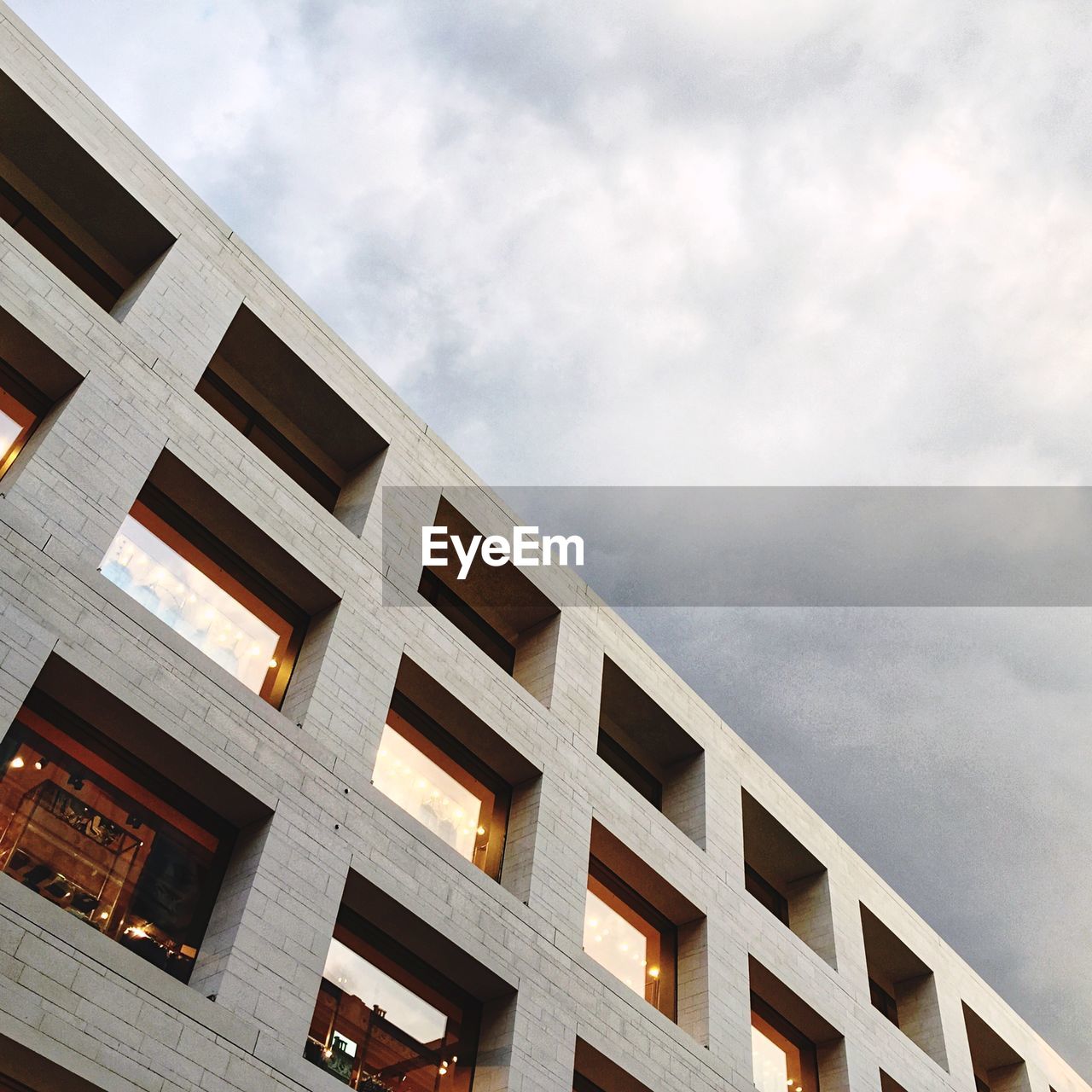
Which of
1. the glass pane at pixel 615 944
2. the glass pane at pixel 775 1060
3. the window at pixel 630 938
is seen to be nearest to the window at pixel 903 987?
the glass pane at pixel 775 1060

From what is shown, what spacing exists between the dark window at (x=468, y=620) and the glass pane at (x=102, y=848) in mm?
7596

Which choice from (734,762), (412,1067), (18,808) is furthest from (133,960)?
(734,762)

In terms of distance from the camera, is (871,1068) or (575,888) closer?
(575,888)

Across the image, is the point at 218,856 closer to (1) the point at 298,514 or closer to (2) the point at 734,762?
(1) the point at 298,514

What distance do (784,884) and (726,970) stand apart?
21.5 ft

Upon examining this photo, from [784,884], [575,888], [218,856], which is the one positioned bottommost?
[218,856]

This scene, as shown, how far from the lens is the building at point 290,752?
1448 centimetres

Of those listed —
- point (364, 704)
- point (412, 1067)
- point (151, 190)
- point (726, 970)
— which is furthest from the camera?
point (726, 970)

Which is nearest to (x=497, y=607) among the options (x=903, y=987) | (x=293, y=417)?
(x=293, y=417)

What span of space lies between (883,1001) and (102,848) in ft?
75.5

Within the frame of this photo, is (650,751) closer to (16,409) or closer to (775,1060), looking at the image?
(775,1060)

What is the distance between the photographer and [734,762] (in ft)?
89.6

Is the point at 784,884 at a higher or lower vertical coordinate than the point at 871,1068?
higher

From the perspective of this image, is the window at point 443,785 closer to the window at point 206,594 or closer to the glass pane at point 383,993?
the window at point 206,594
